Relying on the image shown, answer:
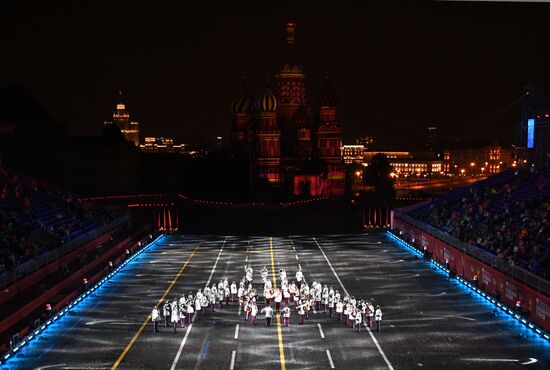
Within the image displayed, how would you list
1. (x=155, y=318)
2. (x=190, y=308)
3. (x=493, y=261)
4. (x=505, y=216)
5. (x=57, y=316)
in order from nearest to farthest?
(x=155, y=318)
(x=190, y=308)
(x=57, y=316)
(x=493, y=261)
(x=505, y=216)

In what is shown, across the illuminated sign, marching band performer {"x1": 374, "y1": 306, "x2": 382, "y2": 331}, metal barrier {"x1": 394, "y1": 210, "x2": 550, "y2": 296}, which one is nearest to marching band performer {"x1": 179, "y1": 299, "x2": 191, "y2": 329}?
marching band performer {"x1": 374, "y1": 306, "x2": 382, "y2": 331}

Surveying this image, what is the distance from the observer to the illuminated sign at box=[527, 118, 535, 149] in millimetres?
57719

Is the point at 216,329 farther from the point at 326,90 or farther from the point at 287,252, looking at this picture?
the point at 326,90

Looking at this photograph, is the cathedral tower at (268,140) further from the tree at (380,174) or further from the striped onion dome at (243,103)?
the tree at (380,174)

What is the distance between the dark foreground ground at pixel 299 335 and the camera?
24562mm

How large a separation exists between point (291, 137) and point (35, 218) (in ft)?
246

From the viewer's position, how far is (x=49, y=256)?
36.3m

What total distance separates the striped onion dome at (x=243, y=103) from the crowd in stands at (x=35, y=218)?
199ft

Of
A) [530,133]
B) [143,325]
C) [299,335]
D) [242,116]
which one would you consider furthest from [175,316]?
[242,116]

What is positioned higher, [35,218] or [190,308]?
[35,218]

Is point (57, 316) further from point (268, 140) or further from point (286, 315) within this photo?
point (268, 140)

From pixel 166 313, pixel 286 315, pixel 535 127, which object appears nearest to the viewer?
pixel 166 313

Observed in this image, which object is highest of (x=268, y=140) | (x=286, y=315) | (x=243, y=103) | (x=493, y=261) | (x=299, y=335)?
(x=243, y=103)

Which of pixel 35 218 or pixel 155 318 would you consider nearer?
pixel 155 318
